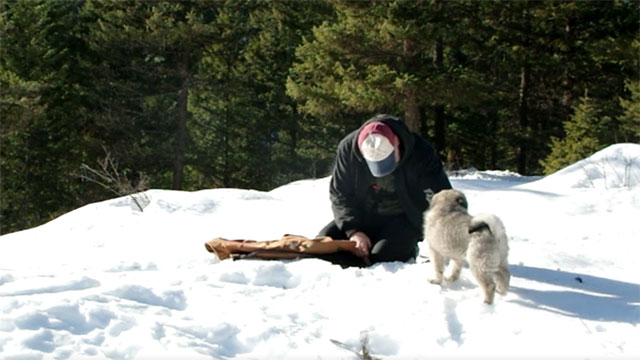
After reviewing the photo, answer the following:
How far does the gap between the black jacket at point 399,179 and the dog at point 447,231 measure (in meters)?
0.42

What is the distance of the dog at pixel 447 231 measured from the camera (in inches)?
140

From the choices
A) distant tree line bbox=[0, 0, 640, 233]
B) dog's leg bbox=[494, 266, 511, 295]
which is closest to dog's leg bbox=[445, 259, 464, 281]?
dog's leg bbox=[494, 266, 511, 295]

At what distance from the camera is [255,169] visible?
2238 centimetres

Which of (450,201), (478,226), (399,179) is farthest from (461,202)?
(399,179)

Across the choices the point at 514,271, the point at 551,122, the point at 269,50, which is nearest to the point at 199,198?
the point at 514,271

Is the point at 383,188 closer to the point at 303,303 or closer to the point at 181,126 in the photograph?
the point at 303,303

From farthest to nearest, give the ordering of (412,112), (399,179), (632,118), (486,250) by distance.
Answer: (632,118) < (412,112) < (399,179) < (486,250)

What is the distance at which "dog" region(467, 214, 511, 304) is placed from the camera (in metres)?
3.30

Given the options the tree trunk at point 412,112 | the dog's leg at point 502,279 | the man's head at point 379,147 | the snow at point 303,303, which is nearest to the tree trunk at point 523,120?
the tree trunk at point 412,112

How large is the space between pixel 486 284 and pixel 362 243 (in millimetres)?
1232

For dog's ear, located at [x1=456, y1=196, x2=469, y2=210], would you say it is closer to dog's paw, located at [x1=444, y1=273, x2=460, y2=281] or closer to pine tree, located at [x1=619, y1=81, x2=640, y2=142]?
dog's paw, located at [x1=444, y1=273, x2=460, y2=281]

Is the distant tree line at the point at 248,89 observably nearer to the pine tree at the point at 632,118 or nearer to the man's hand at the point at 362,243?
the pine tree at the point at 632,118

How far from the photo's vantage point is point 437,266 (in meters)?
3.76

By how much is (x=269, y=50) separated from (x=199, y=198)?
15533 millimetres
